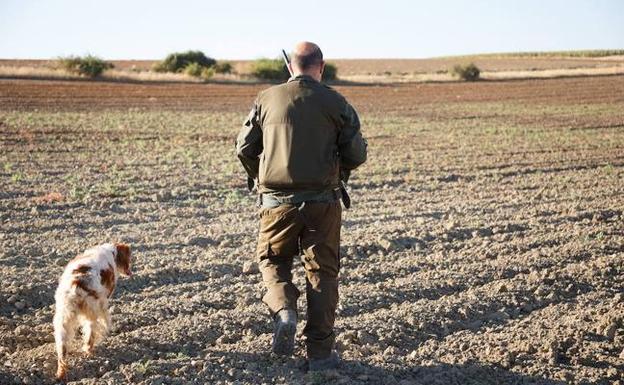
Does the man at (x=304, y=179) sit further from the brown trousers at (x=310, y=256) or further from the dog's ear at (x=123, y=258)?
the dog's ear at (x=123, y=258)

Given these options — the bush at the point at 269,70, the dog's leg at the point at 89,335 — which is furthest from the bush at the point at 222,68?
the dog's leg at the point at 89,335

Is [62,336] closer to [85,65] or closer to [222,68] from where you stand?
[85,65]

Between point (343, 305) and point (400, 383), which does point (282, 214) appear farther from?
point (343, 305)

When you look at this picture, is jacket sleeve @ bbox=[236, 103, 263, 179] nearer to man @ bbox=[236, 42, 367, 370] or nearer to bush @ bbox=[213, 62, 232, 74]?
man @ bbox=[236, 42, 367, 370]

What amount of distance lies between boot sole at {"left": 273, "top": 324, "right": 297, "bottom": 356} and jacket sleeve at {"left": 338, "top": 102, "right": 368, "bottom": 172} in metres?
1.16

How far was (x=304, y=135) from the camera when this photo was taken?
4781 millimetres

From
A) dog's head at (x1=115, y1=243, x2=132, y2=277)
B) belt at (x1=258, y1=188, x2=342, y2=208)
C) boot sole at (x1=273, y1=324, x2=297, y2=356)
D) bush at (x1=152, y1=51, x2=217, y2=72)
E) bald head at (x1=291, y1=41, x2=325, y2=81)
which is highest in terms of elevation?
bush at (x1=152, y1=51, x2=217, y2=72)

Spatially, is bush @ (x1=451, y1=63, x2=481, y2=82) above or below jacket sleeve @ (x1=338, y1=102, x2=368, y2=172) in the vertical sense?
above

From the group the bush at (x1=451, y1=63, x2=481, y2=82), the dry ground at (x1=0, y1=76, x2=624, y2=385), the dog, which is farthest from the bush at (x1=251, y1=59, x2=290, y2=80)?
the dog

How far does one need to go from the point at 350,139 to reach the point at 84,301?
2.07 meters

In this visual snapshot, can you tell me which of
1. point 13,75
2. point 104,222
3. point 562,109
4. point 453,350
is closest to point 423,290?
point 453,350

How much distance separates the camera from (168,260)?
26.2 ft

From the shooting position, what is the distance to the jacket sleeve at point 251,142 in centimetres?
497

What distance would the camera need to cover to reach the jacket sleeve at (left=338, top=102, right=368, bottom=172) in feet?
16.0
